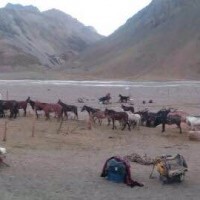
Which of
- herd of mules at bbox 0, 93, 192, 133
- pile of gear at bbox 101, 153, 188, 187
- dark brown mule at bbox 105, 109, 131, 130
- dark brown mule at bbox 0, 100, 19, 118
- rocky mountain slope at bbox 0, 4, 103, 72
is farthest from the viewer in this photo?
rocky mountain slope at bbox 0, 4, 103, 72

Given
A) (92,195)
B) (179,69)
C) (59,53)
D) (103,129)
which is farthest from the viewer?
(59,53)

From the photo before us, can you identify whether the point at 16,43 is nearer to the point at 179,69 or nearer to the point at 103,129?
the point at 179,69

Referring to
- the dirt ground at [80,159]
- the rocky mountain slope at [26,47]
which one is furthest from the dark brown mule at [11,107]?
the rocky mountain slope at [26,47]

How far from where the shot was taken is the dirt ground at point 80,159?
14.9 metres

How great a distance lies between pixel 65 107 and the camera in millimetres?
31203

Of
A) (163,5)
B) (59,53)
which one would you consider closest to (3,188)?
(163,5)

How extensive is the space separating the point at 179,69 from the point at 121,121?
99946mm

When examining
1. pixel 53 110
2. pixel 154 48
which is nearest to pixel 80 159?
pixel 53 110

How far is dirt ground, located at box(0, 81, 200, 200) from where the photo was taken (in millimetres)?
14923

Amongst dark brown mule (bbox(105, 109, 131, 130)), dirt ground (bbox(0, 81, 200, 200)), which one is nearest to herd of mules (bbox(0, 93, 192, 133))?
dark brown mule (bbox(105, 109, 131, 130))

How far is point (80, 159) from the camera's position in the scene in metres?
19.7

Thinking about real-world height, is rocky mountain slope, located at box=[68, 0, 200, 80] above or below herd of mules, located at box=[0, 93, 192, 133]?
above

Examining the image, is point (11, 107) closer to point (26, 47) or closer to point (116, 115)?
point (116, 115)

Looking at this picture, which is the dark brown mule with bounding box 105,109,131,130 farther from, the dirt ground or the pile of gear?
the pile of gear
